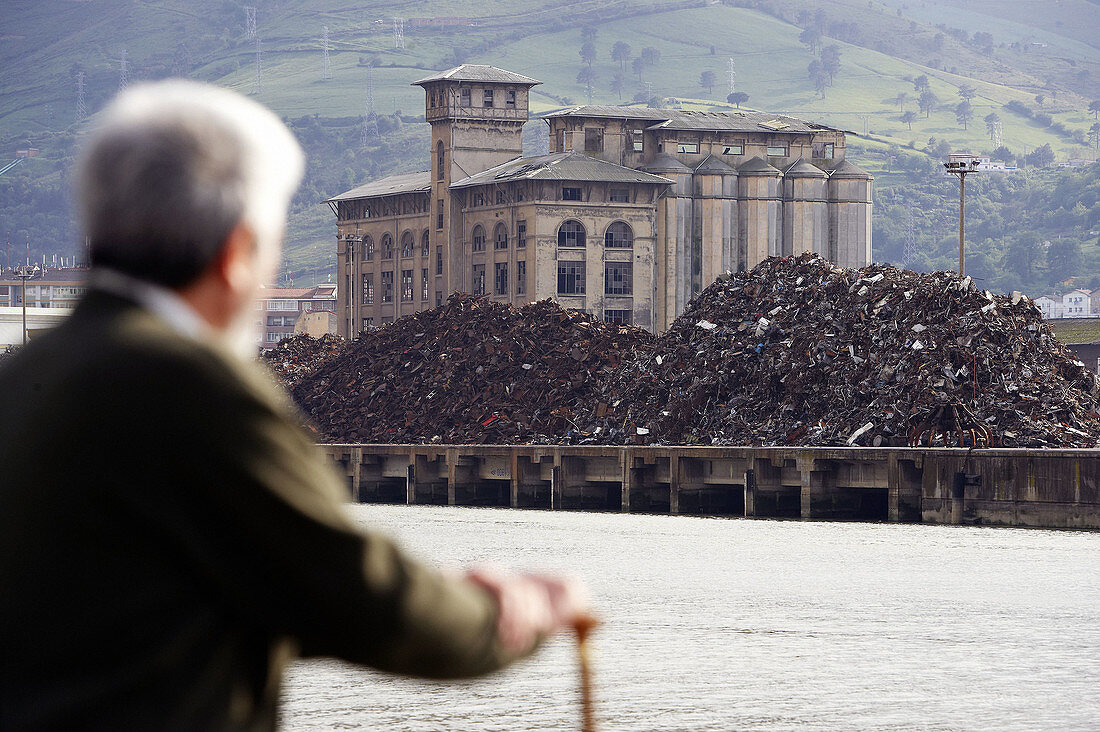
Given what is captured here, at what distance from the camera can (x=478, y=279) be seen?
109688 millimetres

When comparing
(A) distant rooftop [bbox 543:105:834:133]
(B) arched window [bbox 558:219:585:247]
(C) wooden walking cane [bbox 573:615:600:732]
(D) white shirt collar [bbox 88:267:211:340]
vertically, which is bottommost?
(C) wooden walking cane [bbox 573:615:600:732]

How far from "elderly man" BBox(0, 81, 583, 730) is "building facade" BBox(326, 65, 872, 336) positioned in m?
99.6

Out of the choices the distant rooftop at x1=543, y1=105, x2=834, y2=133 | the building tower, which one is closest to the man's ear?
the building tower

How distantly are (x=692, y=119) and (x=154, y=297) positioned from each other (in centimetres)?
11297

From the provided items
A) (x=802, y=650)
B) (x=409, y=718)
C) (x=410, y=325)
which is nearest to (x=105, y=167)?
(x=409, y=718)

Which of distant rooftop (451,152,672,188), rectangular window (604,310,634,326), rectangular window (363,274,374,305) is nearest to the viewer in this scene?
distant rooftop (451,152,672,188)

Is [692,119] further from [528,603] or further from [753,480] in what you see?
[528,603]

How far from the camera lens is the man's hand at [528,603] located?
8.57 feet

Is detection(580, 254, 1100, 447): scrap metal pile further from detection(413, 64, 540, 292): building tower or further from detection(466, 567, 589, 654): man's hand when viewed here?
detection(413, 64, 540, 292): building tower

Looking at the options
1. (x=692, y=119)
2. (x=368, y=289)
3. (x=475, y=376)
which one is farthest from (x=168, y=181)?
(x=368, y=289)

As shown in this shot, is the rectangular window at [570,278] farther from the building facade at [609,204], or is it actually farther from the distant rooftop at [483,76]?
the distant rooftop at [483,76]

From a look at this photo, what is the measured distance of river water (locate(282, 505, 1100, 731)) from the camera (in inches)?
469

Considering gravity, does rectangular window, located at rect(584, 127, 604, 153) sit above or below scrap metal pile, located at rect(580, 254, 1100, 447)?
above

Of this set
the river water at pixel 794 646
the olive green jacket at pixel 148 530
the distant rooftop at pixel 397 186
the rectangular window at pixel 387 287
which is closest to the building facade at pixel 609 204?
the rectangular window at pixel 387 287
